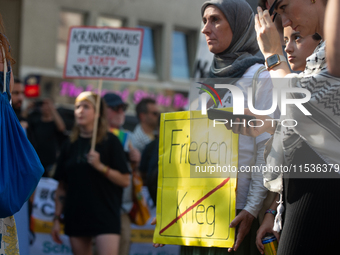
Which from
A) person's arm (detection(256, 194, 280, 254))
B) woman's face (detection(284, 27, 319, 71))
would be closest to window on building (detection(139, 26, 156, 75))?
woman's face (detection(284, 27, 319, 71))

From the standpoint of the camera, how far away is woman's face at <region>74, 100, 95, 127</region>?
5.09 metres

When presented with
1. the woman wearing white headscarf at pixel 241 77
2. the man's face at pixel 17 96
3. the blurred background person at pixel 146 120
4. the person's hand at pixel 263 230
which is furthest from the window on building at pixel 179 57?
the person's hand at pixel 263 230

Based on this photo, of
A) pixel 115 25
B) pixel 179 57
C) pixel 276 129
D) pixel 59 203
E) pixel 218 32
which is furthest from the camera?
pixel 179 57

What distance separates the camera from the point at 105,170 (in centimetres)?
475

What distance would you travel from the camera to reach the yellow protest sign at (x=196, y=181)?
2715 mm

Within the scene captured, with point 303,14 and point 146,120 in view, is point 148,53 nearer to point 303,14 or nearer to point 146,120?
point 146,120

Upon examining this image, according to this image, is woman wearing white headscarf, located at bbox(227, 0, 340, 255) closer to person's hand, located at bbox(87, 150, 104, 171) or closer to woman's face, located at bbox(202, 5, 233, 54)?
woman's face, located at bbox(202, 5, 233, 54)

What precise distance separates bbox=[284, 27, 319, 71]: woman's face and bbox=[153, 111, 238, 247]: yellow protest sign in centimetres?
52

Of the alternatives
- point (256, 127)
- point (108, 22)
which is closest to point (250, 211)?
point (256, 127)

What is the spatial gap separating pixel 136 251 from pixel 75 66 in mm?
2393

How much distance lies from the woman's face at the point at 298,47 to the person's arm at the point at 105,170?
8.25 ft

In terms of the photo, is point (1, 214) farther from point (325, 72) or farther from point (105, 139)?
point (105, 139)

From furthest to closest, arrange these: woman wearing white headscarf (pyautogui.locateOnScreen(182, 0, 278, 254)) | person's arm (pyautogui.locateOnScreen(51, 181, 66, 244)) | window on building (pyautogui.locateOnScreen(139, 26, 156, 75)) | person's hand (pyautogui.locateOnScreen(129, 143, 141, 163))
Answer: window on building (pyautogui.locateOnScreen(139, 26, 156, 75)), person's hand (pyautogui.locateOnScreen(129, 143, 141, 163)), person's arm (pyautogui.locateOnScreen(51, 181, 66, 244)), woman wearing white headscarf (pyautogui.locateOnScreen(182, 0, 278, 254))

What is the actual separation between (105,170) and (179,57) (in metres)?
15.1
